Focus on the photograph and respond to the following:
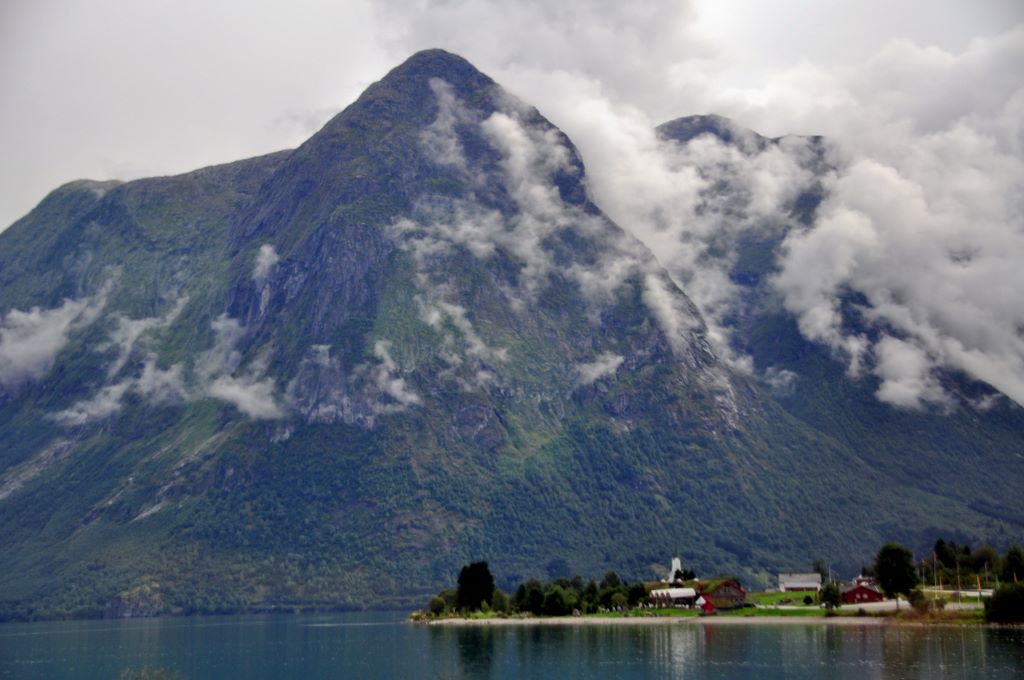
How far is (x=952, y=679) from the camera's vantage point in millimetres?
103250

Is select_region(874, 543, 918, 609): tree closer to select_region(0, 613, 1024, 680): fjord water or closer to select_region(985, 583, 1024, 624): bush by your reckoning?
select_region(0, 613, 1024, 680): fjord water

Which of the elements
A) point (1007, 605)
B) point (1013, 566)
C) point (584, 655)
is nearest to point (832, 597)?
point (1013, 566)

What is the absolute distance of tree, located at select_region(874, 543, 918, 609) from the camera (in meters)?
189

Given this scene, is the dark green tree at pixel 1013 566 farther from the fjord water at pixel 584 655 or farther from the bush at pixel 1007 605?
the fjord water at pixel 584 655

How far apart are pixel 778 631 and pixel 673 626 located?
978 inches

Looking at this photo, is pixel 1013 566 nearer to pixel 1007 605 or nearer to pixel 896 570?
pixel 896 570

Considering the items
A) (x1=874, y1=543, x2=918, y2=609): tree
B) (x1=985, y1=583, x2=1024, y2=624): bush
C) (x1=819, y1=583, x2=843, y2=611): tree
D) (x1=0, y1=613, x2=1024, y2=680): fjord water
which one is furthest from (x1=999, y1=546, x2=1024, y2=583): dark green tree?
(x1=0, y1=613, x2=1024, y2=680): fjord water

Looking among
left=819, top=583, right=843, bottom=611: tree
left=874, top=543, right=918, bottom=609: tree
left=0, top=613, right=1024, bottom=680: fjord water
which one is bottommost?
left=0, top=613, right=1024, bottom=680: fjord water

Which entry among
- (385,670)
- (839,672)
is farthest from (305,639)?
(839,672)

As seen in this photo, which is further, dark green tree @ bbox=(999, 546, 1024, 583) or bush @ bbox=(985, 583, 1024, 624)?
dark green tree @ bbox=(999, 546, 1024, 583)

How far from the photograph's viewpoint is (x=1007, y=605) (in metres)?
154

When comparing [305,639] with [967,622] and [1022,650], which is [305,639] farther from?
[1022,650]

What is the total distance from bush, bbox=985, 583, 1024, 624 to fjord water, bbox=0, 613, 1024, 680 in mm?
5310

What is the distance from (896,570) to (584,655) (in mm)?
70969
